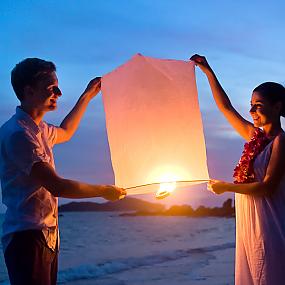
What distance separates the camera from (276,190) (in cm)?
277

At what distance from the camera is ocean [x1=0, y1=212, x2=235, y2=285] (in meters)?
8.70

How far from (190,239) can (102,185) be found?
56.1 feet

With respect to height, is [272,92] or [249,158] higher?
[272,92]

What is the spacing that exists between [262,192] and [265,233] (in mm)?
201

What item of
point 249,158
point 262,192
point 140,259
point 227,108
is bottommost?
point 140,259

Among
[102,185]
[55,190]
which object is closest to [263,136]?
[102,185]

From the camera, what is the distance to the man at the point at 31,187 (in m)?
2.29

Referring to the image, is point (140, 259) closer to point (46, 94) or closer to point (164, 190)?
point (164, 190)

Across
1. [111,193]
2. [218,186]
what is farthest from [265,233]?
[111,193]

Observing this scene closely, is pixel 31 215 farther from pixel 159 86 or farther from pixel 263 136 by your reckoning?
pixel 263 136

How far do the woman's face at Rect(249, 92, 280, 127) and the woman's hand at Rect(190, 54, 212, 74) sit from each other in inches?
11.0

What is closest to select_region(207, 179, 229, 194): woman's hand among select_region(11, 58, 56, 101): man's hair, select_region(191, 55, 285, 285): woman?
select_region(191, 55, 285, 285): woman

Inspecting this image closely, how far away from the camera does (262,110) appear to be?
2.87 metres

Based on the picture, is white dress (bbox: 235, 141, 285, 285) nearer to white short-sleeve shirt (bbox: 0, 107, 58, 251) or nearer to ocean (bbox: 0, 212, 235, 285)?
white short-sleeve shirt (bbox: 0, 107, 58, 251)
